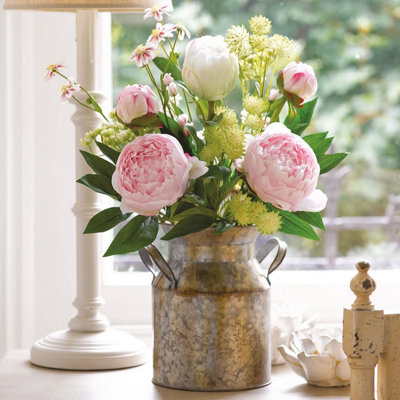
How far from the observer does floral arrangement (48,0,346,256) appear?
991mm

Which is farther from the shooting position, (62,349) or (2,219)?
(2,219)

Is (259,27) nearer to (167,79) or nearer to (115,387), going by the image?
(167,79)

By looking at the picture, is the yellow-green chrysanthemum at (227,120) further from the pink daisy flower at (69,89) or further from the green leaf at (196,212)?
the pink daisy flower at (69,89)

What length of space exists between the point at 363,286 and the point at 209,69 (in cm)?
33

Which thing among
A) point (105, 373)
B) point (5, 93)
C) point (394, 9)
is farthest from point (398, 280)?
point (5, 93)

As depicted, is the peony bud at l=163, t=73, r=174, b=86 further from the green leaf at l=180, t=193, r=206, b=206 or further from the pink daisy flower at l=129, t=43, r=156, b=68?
the green leaf at l=180, t=193, r=206, b=206

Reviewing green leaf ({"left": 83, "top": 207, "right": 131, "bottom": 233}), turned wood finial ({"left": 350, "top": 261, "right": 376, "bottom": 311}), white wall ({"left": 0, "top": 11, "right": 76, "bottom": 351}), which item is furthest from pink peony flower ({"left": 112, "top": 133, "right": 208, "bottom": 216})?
white wall ({"left": 0, "top": 11, "right": 76, "bottom": 351})

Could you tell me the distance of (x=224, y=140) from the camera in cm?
103

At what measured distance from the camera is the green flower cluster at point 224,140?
1021mm

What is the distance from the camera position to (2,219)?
151cm

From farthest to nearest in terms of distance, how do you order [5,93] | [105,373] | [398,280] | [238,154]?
[398,280], [5,93], [105,373], [238,154]

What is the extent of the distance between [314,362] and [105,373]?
1.01ft

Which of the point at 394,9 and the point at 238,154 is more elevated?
the point at 394,9

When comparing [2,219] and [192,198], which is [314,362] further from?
[2,219]
